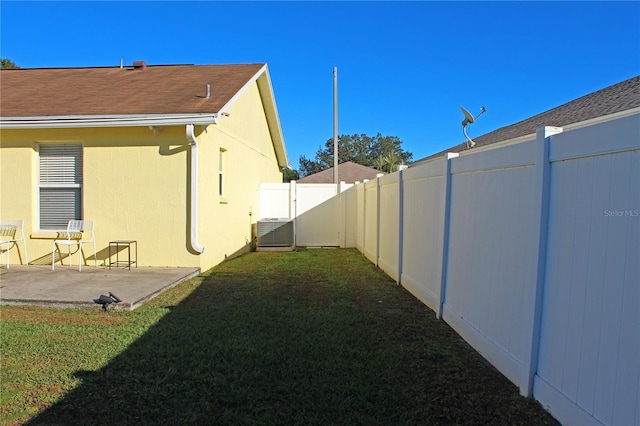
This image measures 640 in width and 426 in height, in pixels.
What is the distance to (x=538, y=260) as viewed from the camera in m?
2.95

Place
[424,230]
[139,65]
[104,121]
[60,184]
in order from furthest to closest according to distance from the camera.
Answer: [139,65] < [60,184] < [104,121] < [424,230]

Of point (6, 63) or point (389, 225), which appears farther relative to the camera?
point (6, 63)

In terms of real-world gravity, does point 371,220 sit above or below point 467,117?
below

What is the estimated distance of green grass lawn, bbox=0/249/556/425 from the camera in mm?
2902

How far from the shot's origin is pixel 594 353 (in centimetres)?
239

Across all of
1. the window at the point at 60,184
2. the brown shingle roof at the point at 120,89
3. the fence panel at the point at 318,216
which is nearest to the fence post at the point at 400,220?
the brown shingle roof at the point at 120,89

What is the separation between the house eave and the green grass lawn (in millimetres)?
3417

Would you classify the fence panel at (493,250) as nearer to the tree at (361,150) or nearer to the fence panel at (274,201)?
the fence panel at (274,201)

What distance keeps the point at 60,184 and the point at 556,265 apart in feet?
29.8

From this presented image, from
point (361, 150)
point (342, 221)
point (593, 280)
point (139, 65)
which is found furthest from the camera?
point (361, 150)

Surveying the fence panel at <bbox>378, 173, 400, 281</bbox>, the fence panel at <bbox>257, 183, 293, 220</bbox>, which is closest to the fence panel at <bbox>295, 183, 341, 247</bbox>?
the fence panel at <bbox>257, 183, 293, 220</bbox>

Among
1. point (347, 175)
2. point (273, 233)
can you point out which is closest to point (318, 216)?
point (273, 233)

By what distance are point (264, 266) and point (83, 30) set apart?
9060mm

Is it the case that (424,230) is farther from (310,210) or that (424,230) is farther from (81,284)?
(310,210)
